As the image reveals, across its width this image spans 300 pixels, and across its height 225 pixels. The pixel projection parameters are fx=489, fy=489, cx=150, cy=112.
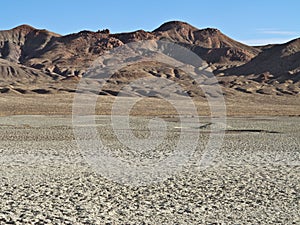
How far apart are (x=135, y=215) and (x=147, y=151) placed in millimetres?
11485

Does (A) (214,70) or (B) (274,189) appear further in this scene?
(A) (214,70)

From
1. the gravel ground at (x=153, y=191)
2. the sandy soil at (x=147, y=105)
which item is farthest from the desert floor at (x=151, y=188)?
the sandy soil at (x=147, y=105)

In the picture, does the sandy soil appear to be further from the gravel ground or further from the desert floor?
the gravel ground

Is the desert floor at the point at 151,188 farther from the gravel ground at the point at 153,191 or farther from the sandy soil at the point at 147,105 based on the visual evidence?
the sandy soil at the point at 147,105

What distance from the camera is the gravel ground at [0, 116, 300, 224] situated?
9852mm

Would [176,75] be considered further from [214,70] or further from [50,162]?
[50,162]

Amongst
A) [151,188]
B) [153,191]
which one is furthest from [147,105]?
[153,191]

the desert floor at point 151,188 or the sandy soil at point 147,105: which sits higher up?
the desert floor at point 151,188

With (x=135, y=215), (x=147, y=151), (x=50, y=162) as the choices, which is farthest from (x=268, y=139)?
(x=135, y=215)

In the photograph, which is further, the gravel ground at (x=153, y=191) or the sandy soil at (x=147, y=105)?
the sandy soil at (x=147, y=105)

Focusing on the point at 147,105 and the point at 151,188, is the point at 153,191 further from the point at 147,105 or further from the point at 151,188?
the point at 147,105

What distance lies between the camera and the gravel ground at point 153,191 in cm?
985

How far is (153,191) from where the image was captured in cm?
1242

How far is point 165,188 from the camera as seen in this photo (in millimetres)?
12828
